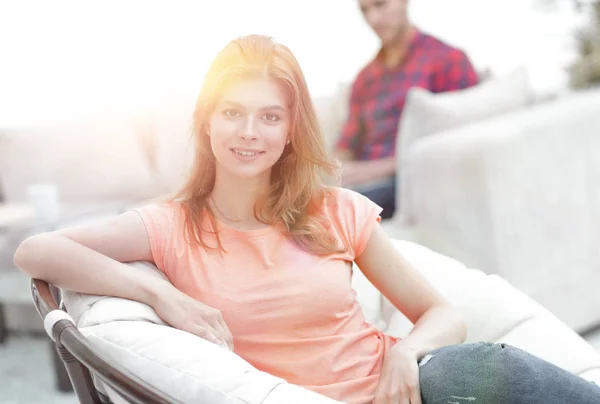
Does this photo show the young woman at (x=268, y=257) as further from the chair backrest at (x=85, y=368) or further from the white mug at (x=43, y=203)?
the white mug at (x=43, y=203)

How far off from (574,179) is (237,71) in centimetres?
157

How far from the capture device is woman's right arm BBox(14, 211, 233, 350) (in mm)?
1045

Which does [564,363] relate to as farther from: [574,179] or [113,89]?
[113,89]

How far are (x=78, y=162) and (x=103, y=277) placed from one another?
7.14ft

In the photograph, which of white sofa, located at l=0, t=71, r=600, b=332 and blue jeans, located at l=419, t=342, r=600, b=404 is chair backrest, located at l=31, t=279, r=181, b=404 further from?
white sofa, located at l=0, t=71, r=600, b=332

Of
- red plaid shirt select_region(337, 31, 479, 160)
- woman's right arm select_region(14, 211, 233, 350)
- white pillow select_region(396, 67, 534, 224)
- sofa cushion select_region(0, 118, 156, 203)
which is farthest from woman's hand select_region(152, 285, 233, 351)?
sofa cushion select_region(0, 118, 156, 203)

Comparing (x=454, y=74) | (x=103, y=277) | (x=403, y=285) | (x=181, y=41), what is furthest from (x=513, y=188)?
(x=181, y=41)

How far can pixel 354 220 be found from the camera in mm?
1223

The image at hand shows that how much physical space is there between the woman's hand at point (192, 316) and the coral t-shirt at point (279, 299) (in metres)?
0.05

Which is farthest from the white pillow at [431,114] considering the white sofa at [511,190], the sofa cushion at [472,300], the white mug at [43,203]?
the white mug at [43,203]

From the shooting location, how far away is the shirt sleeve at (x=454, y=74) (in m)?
2.73

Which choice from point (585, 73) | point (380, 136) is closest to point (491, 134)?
point (380, 136)

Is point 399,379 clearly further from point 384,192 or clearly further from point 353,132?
point 353,132

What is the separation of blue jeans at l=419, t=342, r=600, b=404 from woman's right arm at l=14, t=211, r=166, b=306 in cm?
41
